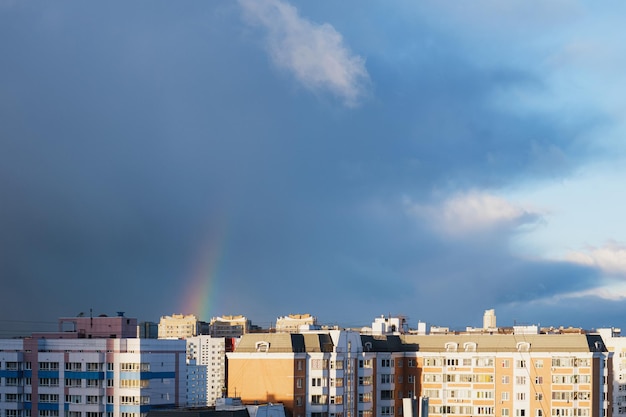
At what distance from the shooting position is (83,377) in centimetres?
10094

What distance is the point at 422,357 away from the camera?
12606 cm

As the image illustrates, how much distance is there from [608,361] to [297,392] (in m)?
47.0

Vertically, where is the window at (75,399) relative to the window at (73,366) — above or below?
below

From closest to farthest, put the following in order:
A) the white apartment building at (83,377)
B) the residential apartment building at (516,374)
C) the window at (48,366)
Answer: the white apartment building at (83,377), the window at (48,366), the residential apartment building at (516,374)

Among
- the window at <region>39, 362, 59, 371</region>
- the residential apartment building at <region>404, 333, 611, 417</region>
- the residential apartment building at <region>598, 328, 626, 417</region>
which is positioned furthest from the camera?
the residential apartment building at <region>598, 328, 626, 417</region>

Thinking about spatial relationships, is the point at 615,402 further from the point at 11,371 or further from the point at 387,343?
the point at 11,371

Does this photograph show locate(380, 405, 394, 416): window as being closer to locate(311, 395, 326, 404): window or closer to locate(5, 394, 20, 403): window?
locate(311, 395, 326, 404): window

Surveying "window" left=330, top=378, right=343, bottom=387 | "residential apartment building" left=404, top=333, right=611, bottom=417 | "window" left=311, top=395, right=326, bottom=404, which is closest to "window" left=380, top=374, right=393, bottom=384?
"residential apartment building" left=404, top=333, right=611, bottom=417

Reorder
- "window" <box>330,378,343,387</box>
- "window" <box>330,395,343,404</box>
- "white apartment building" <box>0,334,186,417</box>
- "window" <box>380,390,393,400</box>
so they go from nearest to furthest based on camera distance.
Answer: "white apartment building" <box>0,334,186,417</box>
"window" <box>330,395,343,404</box>
"window" <box>330,378,343,387</box>
"window" <box>380,390,393,400</box>

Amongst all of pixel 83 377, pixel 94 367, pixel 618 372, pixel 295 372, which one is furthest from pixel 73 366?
pixel 618 372

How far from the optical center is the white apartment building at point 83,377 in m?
99.9

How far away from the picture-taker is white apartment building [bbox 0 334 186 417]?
99.9m

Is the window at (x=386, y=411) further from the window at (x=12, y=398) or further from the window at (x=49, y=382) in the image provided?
the window at (x=12, y=398)

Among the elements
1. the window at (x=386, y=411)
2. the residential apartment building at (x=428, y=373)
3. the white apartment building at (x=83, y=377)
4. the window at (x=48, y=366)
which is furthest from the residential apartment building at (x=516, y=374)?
the window at (x=48, y=366)
